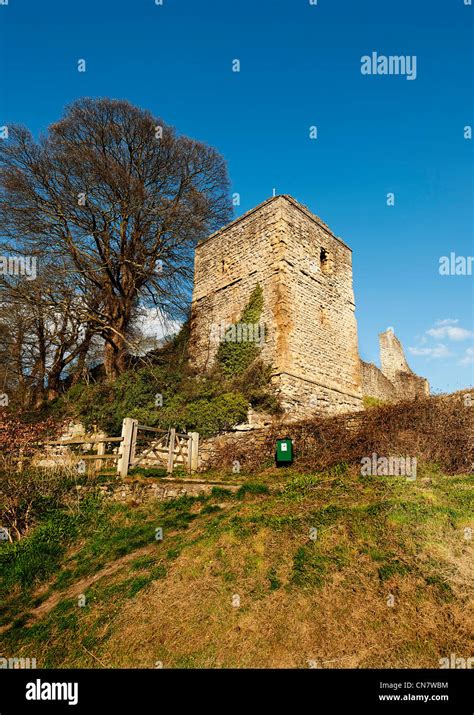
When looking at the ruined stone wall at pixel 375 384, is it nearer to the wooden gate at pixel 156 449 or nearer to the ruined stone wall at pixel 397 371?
the ruined stone wall at pixel 397 371

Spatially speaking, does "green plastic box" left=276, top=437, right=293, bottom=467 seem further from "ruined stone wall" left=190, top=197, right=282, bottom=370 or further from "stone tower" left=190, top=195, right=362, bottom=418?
"ruined stone wall" left=190, top=197, right=282, bottom=370

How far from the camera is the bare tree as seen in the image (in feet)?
55.6

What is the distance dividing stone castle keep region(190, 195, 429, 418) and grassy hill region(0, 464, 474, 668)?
6.39 m

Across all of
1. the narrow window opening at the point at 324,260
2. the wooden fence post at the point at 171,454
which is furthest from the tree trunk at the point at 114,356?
the narrow window opening at the point at 324,260

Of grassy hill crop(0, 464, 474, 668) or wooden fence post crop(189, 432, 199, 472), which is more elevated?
wooden fence post crop(189, 432, 199, 472)

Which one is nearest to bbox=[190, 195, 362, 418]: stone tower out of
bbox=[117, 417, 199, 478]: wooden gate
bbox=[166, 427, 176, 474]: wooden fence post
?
bbox=[117, 417, 199, 478]: wooden gate

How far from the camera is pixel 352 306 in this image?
58.2 ft

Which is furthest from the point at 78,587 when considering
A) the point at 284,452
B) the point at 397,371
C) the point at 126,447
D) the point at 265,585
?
the point at 397,371

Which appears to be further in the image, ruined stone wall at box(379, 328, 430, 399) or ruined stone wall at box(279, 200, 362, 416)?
ruined stone wall at box(379, 328, 430, 399)

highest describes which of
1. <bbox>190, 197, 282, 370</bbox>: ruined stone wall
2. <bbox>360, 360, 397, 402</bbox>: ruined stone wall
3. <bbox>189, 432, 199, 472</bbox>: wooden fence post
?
<bbox>190, 197, 282, 370</bbox>: ruined stone wall

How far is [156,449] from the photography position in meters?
11.7
